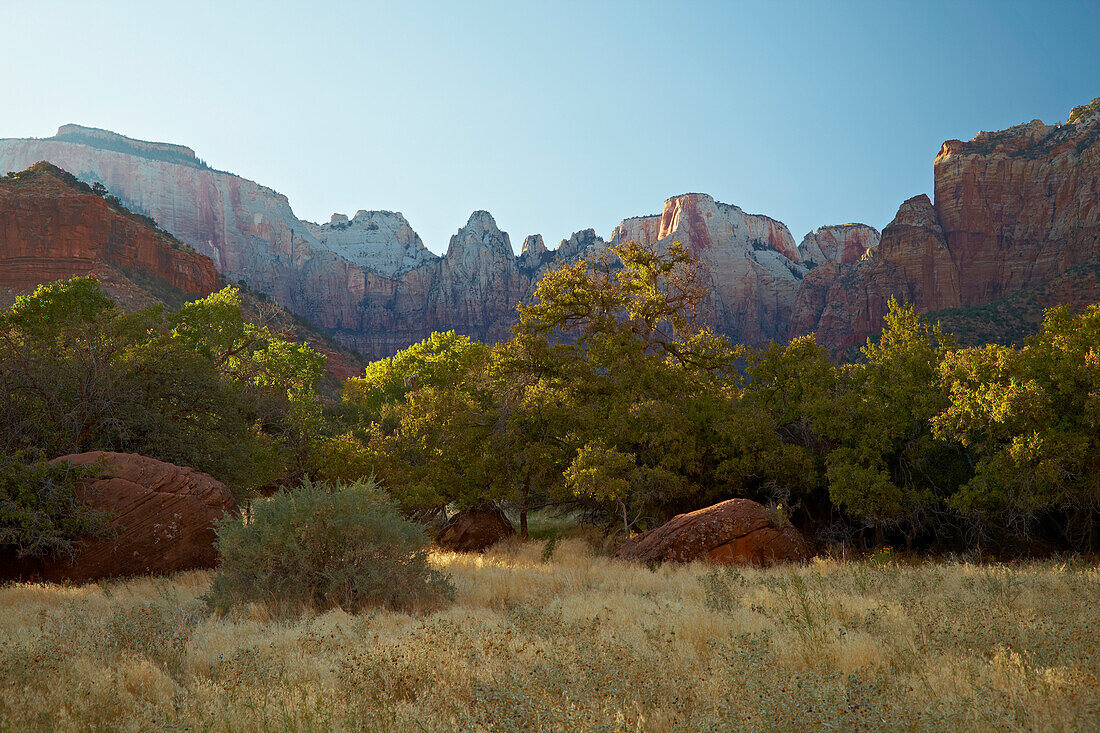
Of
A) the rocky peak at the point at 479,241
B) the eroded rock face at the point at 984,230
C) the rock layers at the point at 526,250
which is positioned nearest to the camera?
the eroded rock face at the point at 984,230

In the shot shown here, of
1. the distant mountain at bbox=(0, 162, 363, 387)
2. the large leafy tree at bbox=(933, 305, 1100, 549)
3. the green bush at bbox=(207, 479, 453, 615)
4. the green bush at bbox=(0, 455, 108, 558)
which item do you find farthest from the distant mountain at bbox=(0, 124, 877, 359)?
the green bush at bbox=(207, 479, 453, 615)

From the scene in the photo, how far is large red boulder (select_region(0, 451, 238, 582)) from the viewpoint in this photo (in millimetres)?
11961

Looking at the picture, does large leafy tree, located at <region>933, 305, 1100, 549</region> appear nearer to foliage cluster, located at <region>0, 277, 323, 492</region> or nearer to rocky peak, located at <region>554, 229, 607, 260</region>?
foliage cluster, located at <region>0, 277, 323, 492</region>

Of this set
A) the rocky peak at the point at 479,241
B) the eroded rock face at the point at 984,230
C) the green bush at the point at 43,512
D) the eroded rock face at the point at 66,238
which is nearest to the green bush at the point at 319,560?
the green bush at the point at 43,512

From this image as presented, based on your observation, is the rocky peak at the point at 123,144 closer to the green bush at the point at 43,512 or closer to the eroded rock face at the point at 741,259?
the eroded rock face at the point at 741,259

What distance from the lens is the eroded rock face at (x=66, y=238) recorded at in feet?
198

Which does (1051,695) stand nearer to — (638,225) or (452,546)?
(452,546)

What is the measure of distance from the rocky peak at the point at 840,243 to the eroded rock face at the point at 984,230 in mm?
31419

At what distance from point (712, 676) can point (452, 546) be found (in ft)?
50.0

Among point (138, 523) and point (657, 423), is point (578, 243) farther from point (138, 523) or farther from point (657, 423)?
point (138, 523)

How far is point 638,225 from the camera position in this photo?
492 ft

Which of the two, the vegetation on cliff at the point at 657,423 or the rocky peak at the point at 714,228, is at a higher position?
the rocky peak at the point at 714,228

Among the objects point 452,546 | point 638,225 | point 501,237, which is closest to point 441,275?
point 501,237

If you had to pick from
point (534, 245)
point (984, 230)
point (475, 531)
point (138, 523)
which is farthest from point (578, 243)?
point (138, 523)
